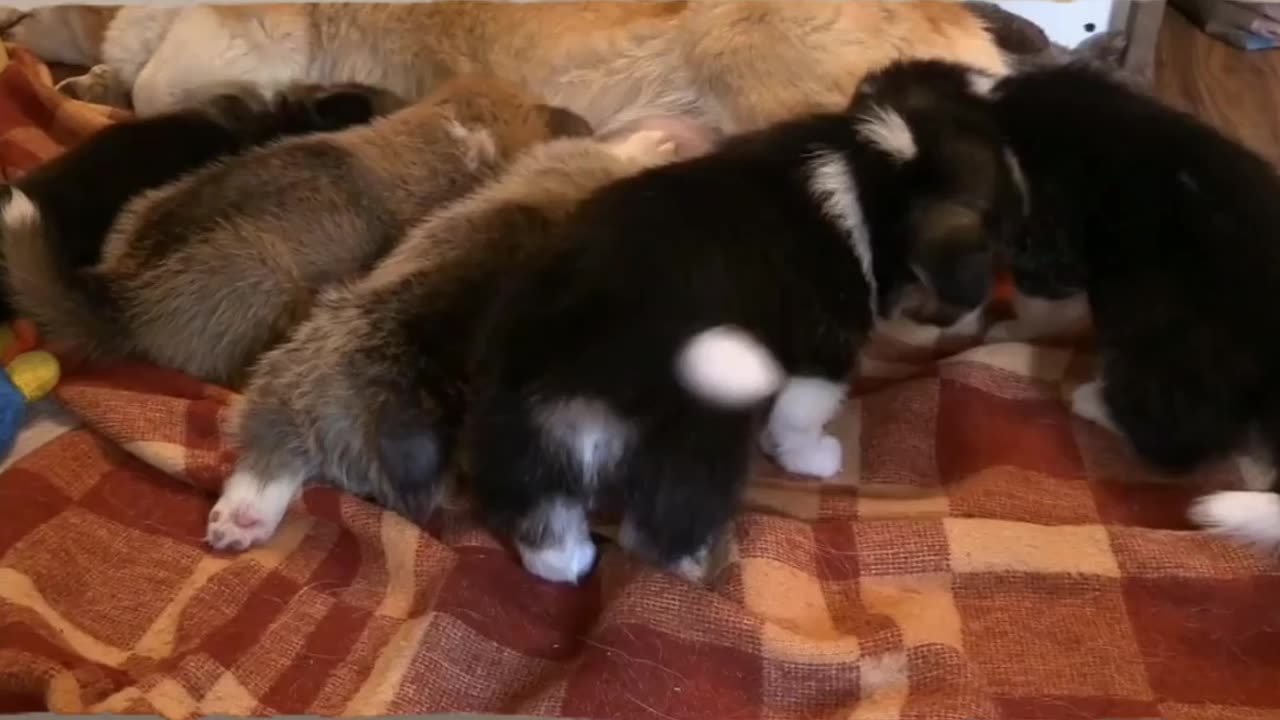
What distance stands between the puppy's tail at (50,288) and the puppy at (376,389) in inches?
12.1

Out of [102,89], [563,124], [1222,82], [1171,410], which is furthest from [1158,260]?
[102,89]

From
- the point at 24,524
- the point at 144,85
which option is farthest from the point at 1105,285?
the point at 144,85

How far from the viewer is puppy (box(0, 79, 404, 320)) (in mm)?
2023

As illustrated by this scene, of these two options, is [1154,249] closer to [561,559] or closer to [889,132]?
[889,132]

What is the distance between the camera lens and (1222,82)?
111 inches

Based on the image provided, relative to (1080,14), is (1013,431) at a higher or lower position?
lower

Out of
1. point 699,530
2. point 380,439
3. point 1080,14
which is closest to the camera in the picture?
point 699,530

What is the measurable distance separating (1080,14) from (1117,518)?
123 centimetres

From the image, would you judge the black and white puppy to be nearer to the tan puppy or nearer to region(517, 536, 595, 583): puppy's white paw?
the tan puppy

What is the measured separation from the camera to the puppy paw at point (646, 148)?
215 cm

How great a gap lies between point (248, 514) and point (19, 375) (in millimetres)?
472

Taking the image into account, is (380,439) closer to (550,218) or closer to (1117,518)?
(550,218)

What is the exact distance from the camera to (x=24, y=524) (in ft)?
5.76

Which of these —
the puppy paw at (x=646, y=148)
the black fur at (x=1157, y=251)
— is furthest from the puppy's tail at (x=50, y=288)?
the black fur at (x=1157, y=251)
